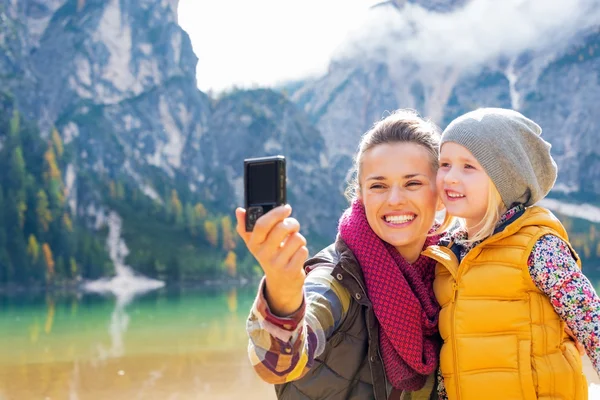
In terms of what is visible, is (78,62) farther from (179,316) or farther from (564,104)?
Result: (564,104)

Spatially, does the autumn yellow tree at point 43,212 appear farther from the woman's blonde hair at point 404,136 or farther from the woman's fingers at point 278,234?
the woman's fingers at point 278,234

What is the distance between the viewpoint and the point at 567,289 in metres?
2.71

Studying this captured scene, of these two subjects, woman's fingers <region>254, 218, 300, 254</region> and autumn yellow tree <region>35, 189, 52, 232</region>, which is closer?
woman's fingers <region>254, 218, 300, 254</region>

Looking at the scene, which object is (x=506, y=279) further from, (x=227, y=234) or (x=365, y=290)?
(x=227, y=234)

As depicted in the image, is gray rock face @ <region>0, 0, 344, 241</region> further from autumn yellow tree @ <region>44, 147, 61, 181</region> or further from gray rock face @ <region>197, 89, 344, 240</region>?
autumn yellow tree @ <region>44, 147, 61, 181</region>

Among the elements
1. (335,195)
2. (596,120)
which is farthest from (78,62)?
(596,120)

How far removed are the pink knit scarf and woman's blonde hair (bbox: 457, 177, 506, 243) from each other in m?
0.39

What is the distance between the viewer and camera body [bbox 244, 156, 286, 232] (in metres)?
1.91

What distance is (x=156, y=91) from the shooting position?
12519 centimetres

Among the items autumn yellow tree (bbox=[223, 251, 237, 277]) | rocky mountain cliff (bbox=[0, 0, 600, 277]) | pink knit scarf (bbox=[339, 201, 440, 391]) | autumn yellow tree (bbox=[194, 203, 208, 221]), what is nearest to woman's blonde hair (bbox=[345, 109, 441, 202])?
pink knit scarf (bbox=[339, 201, 440, 391])

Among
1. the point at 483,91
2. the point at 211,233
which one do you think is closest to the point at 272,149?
the point at 211,233

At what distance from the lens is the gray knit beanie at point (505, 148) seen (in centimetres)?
306

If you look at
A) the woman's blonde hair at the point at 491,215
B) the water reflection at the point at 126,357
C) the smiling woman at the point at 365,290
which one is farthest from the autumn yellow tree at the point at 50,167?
the woman's blonde hair at the point at 491,215

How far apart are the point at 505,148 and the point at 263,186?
5.37 ft
